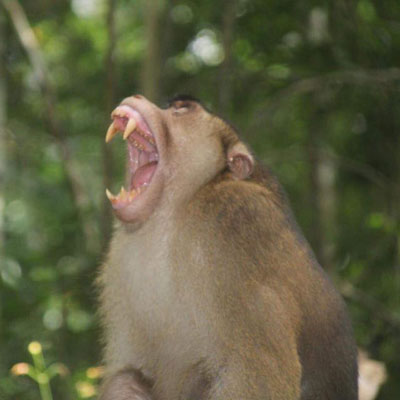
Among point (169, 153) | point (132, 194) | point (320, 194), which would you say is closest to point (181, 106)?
point (169, 153)

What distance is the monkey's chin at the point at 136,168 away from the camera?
11.0ft

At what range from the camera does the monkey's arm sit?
335cm

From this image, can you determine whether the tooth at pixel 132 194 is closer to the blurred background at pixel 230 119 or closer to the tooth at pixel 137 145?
the tooth at pixel 137 145

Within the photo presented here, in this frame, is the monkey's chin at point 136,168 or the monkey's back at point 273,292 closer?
the monkey's back at point 273,292

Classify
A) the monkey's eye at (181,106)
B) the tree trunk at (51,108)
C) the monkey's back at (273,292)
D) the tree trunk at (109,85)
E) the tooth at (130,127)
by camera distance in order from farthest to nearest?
1. the tree trunk at (51,108)
2. the tree trunk at (109,85)
3. the monkey's eye at (181,106)
4. the tooth at (130,127)
5. the monkey's back at (273,292)

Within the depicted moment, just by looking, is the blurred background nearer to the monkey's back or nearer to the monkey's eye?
the monkey's back

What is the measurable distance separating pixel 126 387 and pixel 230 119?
2.79 metres

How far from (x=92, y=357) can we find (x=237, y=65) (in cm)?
259

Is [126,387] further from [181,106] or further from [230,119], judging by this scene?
[230,119]

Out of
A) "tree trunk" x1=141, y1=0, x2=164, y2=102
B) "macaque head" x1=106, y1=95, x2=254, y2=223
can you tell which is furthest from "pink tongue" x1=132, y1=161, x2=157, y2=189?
"tree trunk" x1=141, y1=0, x2=164, y2=102

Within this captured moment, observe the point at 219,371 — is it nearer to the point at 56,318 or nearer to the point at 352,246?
the point at 352,246

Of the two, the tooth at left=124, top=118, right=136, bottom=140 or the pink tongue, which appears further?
the pink tongue

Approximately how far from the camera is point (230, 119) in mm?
5789

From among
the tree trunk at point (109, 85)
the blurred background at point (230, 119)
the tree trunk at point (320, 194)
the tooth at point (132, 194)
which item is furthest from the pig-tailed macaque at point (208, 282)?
the tree trunk at point (320, 194)
